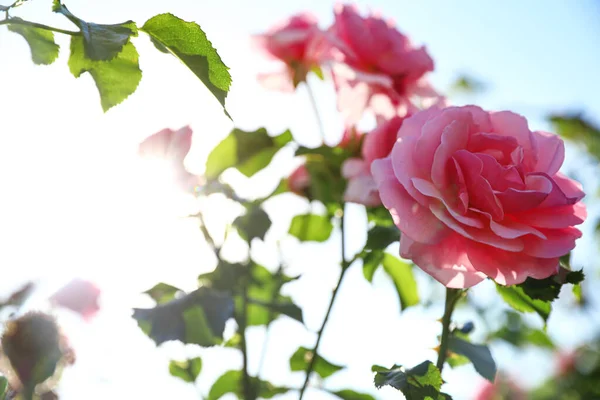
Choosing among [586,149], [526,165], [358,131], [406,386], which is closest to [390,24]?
[358,131]

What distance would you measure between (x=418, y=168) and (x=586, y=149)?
1.30 m

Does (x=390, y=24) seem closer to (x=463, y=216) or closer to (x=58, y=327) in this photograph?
(x=463, y=216)

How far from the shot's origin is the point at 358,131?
71cm

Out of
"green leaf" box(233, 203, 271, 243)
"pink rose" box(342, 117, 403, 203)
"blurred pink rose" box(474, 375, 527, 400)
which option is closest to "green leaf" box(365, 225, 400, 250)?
"pink rose" box(342, 117, 403, 203)

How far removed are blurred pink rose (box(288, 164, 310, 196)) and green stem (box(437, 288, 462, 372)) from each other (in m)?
0.29

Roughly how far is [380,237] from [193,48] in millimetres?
263

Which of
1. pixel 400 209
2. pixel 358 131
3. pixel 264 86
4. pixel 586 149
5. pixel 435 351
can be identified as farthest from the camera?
pixel 586 149

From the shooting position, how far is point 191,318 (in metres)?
0.54

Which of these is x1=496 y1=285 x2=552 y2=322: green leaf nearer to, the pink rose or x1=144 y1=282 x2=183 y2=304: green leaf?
the pink rose

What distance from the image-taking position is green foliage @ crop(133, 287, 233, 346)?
20.2 inches

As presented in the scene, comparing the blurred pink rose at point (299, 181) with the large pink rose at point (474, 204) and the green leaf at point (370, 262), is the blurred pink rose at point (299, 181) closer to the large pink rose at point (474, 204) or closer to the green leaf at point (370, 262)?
the green leaf at point (370, 262)

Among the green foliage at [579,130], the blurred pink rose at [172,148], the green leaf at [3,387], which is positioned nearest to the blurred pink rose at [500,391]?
the green foliage at [579,130]

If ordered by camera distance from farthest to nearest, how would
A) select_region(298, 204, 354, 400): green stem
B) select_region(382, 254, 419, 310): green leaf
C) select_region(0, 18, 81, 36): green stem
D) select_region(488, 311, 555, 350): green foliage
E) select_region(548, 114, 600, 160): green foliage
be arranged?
select_region(548, 114, 600, 160): green foliage
select_region(488, 311, 555, 350): green foliage
select_region(382, 254, 419, 310): green leaf
select_region(298, 204, 354, 400): green stem
select_region(0, 18, 81, 36): green stem

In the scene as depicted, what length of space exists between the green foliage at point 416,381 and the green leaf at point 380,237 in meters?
0.12
